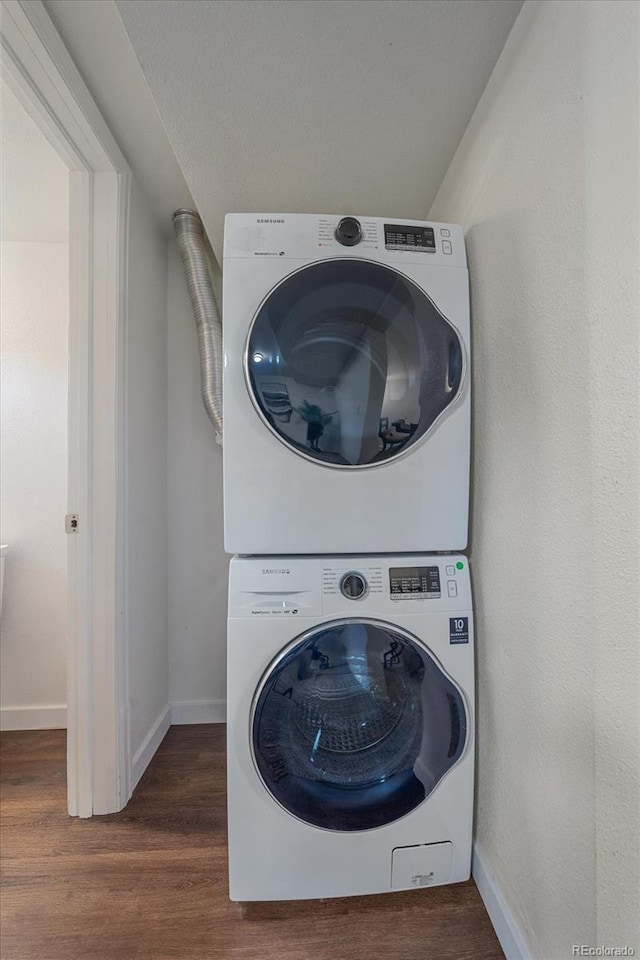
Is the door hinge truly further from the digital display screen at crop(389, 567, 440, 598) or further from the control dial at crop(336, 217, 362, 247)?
the control dial at crop(336, 217, 362, 247)

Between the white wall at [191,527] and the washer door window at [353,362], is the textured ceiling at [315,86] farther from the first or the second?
the white wall at [191,527]

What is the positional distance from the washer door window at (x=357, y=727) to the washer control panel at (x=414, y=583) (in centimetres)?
9

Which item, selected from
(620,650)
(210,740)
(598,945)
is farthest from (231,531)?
(210,740)

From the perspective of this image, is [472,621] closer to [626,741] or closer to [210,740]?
[626,741]

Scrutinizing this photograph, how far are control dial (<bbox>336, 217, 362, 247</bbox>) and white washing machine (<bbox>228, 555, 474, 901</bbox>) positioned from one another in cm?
79

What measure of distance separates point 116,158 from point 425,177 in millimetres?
988

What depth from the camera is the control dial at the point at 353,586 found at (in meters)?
1.03

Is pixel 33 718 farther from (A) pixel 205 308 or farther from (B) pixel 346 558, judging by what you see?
(A) pixel 205 308

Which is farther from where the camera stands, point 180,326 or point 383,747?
point 180,326

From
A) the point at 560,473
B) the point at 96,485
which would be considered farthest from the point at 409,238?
the point at 96,485

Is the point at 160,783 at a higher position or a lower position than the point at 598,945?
lower

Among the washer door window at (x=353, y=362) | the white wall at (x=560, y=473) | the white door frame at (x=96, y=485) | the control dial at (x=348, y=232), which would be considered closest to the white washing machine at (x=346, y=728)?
the white wall at (x=560, y=473)

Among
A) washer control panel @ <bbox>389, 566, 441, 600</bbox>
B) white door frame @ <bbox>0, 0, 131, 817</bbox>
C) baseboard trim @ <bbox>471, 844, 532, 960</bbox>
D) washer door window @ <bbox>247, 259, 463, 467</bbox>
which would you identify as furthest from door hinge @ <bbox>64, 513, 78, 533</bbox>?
baseboard trim @ <bbox>471, 844, 532, 960</bbox>

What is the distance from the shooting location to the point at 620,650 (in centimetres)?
64
